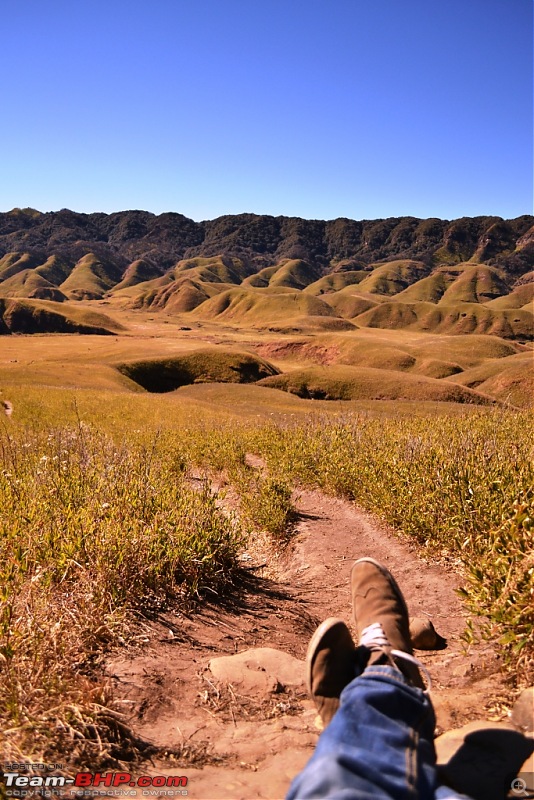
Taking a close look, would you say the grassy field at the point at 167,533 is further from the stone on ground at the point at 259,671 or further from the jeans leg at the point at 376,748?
the jeans leg at the point at 376,748

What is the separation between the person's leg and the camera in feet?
6.40

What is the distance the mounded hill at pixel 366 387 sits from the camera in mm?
51344

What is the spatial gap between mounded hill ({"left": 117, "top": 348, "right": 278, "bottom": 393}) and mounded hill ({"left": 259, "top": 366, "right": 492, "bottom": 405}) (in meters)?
7.59

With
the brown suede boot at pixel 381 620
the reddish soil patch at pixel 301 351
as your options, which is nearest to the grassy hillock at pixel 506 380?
the reddish soil patch at pixel 301 351

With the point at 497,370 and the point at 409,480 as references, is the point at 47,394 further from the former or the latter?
the point at 497,370

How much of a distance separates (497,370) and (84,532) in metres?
67.0

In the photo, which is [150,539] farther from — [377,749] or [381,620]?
[377,749]

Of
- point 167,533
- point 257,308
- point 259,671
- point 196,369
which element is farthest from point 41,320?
point 259,671

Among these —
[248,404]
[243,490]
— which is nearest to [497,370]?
[248,404]

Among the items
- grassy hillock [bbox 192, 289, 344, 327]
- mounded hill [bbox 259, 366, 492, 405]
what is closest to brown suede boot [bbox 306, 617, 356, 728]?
mounded hill [bbox 259, 366, 492, 405]

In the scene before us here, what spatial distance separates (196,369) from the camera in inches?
2384

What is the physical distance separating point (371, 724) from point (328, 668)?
2.19ft

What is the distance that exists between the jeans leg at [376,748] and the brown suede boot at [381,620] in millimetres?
313

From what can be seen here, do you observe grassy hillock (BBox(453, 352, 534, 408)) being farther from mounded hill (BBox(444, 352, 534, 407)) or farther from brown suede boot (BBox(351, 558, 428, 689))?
brown suede boot (BBox(351, 558, 428, 689))
